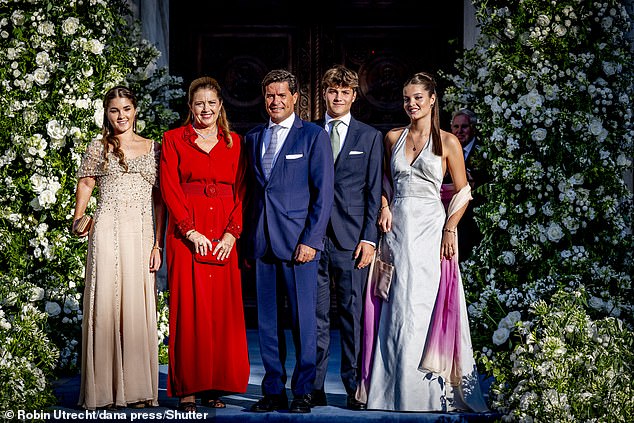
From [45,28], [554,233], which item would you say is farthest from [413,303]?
[45,28]

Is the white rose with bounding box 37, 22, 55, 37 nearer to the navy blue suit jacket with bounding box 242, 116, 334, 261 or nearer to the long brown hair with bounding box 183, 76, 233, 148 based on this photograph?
the long brown hair with bounding box 183, 76, 233, 148

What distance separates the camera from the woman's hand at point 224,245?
5715mm

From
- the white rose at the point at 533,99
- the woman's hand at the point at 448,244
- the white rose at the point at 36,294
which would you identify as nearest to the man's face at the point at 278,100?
the woman's hand at the point at 448,244

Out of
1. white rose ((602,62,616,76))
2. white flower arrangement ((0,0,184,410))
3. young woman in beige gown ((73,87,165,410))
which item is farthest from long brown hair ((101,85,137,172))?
white rose ((602,62,616,76))

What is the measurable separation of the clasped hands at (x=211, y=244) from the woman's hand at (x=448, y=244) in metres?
1.24

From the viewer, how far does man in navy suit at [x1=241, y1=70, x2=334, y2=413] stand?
567 cm

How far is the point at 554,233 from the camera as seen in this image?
6.82 meters

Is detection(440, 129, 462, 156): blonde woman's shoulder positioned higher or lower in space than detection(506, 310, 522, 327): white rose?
higher

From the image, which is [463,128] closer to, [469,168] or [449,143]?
[469,168]

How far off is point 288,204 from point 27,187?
253cm

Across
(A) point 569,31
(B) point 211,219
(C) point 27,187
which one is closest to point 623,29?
(A) point 569,31

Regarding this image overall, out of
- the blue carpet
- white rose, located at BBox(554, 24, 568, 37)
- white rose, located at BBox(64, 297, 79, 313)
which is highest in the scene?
white rose, located at BBox(554, 24, 568, 37)

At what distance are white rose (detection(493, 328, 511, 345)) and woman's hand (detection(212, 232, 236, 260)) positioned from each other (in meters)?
1.86

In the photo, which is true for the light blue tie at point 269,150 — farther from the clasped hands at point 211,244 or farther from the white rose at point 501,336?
the white rose at point 501,336
